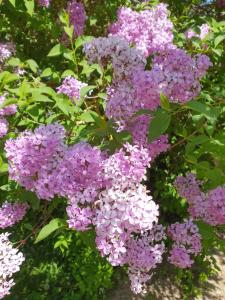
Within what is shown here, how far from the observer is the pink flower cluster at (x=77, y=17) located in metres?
3.92

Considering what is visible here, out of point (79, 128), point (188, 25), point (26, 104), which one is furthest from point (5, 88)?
point (188, 25)

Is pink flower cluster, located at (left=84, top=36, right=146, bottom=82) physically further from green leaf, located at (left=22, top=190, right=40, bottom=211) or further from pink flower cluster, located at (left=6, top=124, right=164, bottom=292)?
green leaf, located at (left=22, top=190, right=40, bottom=211)

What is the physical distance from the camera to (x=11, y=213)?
2609 mm

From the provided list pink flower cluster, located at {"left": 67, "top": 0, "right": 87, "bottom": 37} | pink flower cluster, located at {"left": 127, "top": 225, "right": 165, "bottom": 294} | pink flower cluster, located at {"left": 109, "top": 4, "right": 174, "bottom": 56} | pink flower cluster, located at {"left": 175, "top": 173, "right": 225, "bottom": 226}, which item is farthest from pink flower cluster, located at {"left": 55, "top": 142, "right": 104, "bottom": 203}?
pink flower cluster, located at {"left": 67, "top": 0, "right": 87, "bottom": 37}

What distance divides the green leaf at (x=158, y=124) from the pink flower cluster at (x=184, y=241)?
699 millimetres

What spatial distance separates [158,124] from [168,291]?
3501 mm

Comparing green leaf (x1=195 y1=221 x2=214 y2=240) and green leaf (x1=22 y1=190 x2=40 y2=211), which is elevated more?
green leaf (x1=22 y1=190 x2=40 y2=211)

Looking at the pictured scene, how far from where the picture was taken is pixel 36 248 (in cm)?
535

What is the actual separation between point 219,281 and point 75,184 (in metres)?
3.83

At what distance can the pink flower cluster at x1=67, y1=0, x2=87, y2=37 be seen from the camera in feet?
12.9

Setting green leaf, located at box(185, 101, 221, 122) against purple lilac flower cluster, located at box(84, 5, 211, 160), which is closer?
green leaf, located at box(185, 101, 221, 122)

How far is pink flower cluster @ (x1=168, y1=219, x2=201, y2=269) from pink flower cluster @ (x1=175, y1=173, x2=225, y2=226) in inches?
3.6

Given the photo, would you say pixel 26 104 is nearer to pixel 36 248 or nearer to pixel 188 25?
pixel 188 25

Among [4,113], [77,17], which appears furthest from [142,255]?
[77,17]
